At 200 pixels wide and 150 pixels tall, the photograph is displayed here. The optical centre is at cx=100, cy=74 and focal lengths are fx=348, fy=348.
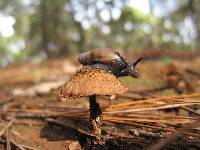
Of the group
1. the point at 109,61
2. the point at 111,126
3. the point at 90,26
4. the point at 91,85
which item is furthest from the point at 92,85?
the point at 90,26

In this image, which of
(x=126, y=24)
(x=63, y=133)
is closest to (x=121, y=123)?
(x=63, y=133)

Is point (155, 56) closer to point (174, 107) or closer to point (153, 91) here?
point (153, 91)

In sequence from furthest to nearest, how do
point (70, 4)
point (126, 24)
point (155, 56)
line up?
1. point (126, 24)
2. point (70, 4)
3. point (155, 56)

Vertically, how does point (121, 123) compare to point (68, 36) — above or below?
below

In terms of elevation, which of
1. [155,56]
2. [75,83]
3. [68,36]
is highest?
[68,36]

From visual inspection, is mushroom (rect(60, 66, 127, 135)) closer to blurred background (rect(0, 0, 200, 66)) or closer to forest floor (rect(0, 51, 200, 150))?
forest floor (rect(0, 51, 200, 150))

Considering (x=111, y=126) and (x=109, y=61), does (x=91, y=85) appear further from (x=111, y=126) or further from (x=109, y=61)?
(x=111, y=126)

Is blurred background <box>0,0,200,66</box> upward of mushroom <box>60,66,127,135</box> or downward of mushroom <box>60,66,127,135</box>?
upward

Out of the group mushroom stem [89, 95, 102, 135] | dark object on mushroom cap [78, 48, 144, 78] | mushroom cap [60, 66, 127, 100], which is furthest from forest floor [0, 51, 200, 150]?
dark object on mushroom cap [78, 48, 144, 78]
